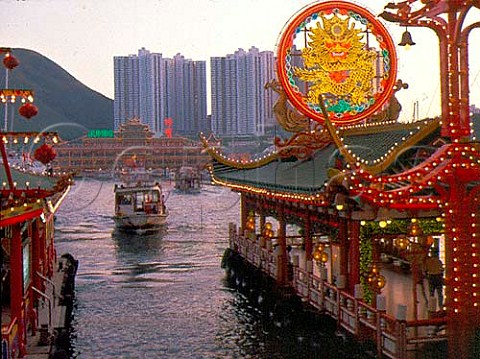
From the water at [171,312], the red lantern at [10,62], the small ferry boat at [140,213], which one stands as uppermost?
the red lantern at [10,62]

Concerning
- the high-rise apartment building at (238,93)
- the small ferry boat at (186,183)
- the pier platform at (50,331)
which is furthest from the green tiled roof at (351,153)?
the high-rise apartment building at (238,93)

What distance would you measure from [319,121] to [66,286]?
8680 mm

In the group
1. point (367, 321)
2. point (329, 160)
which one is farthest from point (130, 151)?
point (367, 321)

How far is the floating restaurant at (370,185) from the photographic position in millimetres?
11578

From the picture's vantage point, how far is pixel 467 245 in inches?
456

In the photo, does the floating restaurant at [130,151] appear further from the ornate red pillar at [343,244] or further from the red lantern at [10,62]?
the red lantern at [10,62]

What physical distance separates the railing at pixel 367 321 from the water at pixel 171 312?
609mm

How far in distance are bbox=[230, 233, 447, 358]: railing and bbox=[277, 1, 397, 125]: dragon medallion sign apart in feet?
15.1

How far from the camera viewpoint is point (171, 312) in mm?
19656

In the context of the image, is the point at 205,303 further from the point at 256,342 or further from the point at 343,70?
the point at 343,70

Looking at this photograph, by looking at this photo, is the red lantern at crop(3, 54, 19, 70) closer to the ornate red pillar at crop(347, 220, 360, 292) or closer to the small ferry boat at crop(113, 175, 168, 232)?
the ornate red pillar at crop(347, 220, 360, 292)

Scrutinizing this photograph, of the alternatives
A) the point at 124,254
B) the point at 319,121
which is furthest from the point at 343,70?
the point at 124,254

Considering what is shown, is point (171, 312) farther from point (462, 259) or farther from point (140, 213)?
point (140, 213)

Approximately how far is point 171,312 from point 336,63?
837 centimetres
